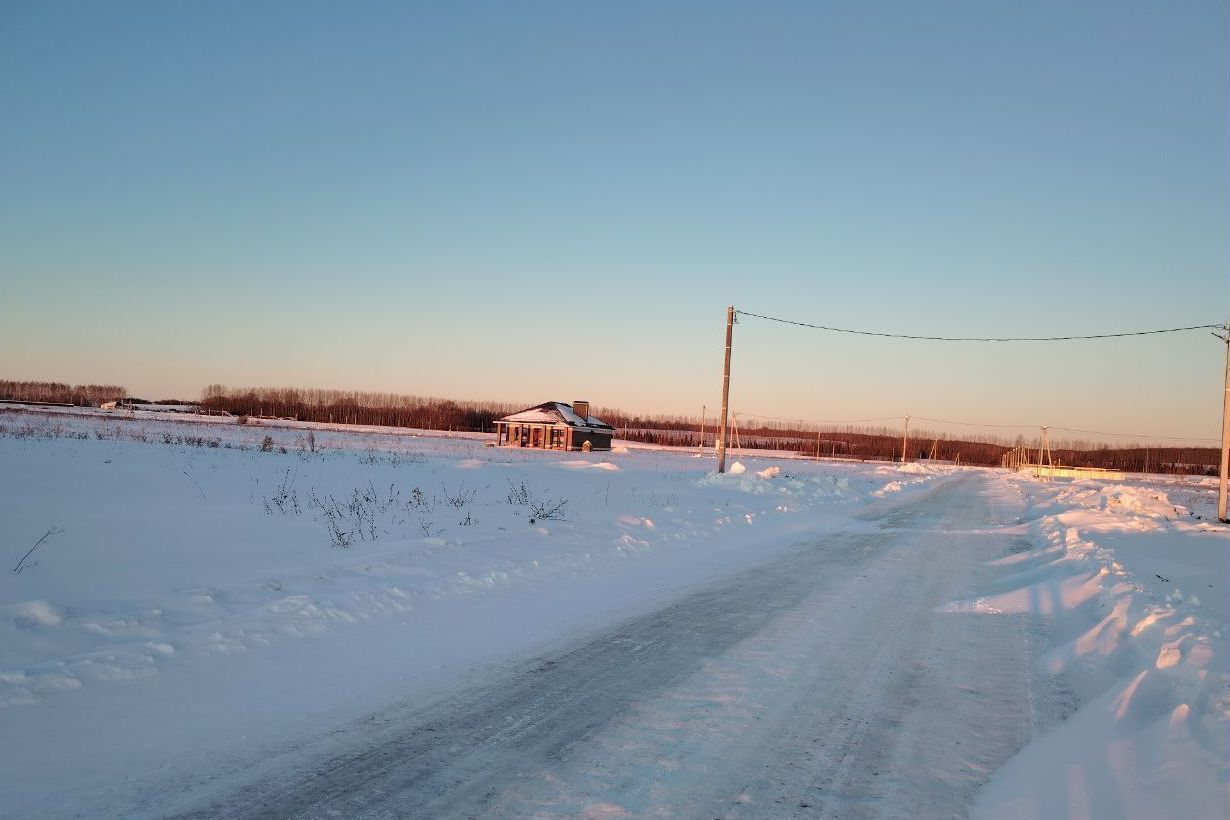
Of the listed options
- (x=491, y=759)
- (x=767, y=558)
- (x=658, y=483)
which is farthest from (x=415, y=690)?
(x=658, y=483)

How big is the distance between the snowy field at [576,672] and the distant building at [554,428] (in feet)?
149

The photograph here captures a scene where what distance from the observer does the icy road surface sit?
3504mm

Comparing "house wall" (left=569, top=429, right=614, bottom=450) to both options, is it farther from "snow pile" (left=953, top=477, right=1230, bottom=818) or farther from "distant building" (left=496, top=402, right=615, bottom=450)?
"snow pile" (left=953, top=477, right=1230, bottom=818)

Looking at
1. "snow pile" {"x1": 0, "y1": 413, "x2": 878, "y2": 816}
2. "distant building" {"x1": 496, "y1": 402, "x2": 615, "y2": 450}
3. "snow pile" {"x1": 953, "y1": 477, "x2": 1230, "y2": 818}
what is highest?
"distant building" {"x1": 496, "y1": 402, "x2": 615, "y2": 450}

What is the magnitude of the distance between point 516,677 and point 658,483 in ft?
62.8

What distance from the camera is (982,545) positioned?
1376cm

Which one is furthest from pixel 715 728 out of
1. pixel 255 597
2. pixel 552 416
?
pixel 552 416

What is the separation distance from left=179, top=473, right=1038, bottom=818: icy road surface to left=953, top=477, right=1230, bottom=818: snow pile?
0.24m

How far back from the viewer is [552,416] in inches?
2277

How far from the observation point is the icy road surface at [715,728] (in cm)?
350

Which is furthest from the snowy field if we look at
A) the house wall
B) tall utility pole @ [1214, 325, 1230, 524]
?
the house wall

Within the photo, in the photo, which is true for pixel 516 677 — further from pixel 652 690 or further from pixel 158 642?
pixel 158 642

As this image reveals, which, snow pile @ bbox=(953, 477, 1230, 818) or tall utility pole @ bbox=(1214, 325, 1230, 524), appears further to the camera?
tall utility pole @ bbox=(1214, 325, 1230, 524)

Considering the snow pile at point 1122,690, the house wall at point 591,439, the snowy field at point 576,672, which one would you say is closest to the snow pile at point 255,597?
the snowy field at point 576,672
